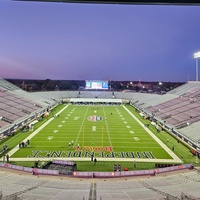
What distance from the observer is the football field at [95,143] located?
33.4 feet

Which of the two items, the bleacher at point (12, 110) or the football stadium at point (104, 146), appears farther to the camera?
the bleacher at point (12, 110)

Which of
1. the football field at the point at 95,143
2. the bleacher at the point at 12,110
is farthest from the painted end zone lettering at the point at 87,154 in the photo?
the bleacher at the point at 12,110

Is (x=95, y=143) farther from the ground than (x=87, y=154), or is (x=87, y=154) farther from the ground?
(x=95, y=143)

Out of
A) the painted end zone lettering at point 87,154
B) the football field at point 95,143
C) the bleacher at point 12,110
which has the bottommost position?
the painted end zone lettering at point 87,154

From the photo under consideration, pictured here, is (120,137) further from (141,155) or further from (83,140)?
(141,155)

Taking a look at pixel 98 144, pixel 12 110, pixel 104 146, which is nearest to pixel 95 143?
pixel 98 144

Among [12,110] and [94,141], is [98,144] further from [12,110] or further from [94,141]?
[12,110]

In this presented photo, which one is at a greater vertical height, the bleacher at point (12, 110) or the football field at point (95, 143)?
the bleacher at point (12, 110)

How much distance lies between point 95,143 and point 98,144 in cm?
23

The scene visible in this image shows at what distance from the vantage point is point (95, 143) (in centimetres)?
1224

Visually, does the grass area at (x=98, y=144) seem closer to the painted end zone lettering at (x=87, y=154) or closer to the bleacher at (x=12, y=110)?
the painted end zone lettering at (x=87, y=154)

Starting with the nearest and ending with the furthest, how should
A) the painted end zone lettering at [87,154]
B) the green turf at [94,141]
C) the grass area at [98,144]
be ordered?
the grass area at [98,144], the painted end zone lettering at [87,154], the green turf at [94,141]

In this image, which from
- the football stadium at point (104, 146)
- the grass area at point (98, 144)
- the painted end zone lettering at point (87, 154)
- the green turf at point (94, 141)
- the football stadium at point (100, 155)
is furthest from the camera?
the green turf at point (94, 141)

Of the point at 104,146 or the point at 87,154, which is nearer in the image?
the point at 87,154
